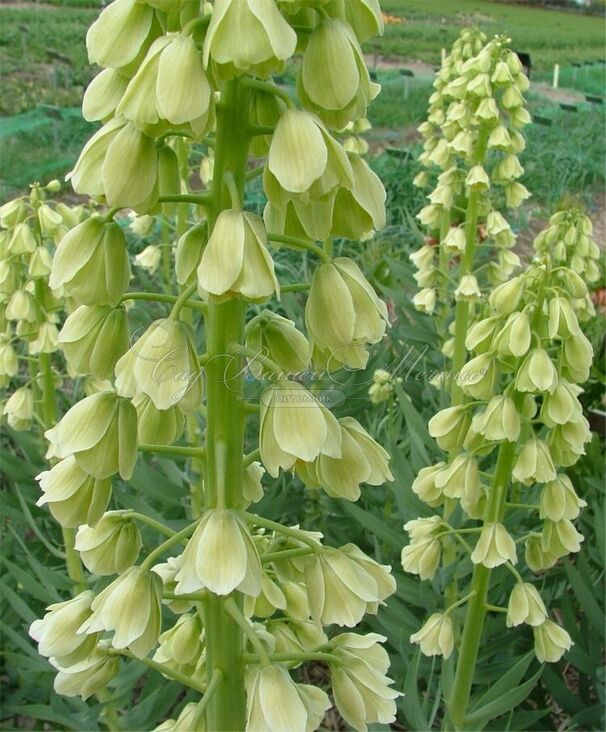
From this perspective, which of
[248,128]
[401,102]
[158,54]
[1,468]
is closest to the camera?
[158,54]

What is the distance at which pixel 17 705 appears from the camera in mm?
2523

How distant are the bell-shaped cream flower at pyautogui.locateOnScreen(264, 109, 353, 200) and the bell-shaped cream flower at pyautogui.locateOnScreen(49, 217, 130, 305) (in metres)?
0.23

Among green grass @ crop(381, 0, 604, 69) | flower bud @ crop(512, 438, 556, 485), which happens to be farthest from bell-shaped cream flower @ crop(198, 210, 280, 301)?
green grass @ crop(381, 0, 604, 69)

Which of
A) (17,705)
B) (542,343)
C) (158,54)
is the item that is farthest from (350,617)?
(17,705)

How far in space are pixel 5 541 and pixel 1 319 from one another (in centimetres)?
84

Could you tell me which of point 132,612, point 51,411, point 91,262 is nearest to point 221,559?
point 132,612

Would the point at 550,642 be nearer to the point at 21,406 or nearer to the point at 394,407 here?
the point at 21,406

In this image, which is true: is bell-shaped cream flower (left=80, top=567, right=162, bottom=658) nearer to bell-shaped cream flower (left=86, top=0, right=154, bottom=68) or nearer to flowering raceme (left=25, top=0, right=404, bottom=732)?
flowering raceme (left=25, top=0, right=404, bottom=732)

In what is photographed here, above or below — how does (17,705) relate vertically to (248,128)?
below

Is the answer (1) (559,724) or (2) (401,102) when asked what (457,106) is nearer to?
(1) (559,724)

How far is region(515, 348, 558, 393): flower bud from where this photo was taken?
1.82 meters

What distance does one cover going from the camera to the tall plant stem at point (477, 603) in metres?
1.98

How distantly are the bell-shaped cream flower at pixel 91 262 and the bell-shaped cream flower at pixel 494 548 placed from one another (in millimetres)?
1217

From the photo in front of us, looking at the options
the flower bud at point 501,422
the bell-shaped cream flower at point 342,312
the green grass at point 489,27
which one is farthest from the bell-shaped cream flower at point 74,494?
the green grass at point 489,27
